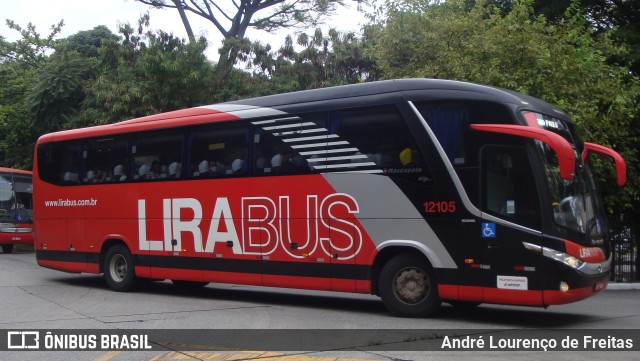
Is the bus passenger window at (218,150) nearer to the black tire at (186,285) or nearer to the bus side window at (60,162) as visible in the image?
the black tire at (186,285)

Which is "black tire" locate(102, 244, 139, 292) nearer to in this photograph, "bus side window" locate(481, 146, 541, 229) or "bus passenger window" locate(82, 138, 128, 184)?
"bus passenger window" locate(82, 138, 128, 184)

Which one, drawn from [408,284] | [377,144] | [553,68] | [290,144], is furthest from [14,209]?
[408,284]

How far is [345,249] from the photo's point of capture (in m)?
11.6

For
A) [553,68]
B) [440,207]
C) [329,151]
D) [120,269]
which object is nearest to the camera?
[440,207]

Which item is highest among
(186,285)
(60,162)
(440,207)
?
(60,162)

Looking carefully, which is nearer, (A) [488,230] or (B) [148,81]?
(A) [488,230]

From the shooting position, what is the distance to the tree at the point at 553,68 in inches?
641

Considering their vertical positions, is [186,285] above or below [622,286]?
above

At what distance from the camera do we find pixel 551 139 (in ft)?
31.1

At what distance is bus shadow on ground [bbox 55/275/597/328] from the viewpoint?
427 inches

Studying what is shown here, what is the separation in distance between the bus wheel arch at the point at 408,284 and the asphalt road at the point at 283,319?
249 millimetres

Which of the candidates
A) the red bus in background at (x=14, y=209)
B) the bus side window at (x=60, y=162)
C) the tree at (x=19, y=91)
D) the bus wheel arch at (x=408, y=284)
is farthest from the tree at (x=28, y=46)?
the bus wheel arch at (x=408, y=284)

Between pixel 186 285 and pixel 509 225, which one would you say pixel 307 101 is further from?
pixel 186 285

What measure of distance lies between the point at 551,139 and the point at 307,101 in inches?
171
